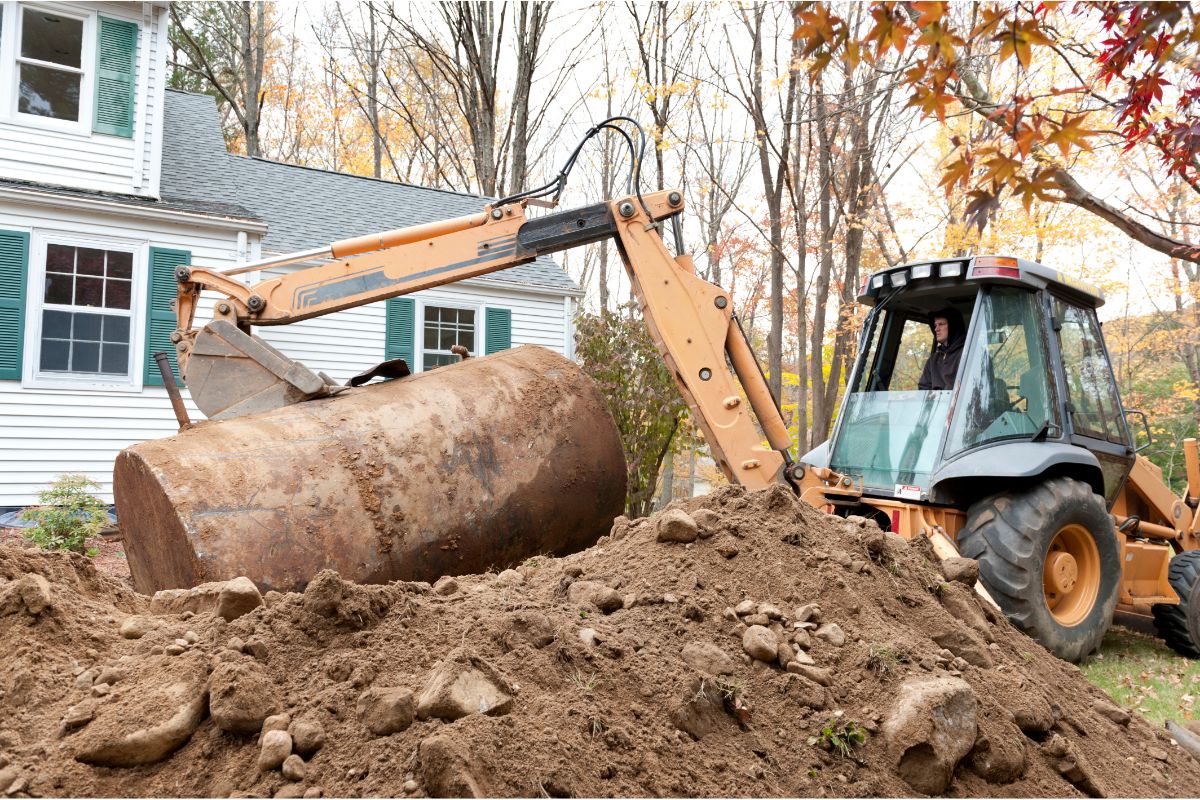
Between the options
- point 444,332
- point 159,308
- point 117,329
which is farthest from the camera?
point 444,332

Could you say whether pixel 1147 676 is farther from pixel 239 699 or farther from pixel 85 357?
pixel 85 357

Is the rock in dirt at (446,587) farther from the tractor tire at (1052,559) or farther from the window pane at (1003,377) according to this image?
the window pane at (1003,377)

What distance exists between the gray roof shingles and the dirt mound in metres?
8.66

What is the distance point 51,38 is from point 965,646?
1186cm

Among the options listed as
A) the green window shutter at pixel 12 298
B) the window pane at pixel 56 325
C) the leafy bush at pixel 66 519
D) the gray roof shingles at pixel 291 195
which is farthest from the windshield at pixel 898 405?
the green window shutter at pixel 12 298

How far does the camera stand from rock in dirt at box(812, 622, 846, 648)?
293cm

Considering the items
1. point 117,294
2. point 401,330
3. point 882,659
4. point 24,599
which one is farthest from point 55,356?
point 882,659

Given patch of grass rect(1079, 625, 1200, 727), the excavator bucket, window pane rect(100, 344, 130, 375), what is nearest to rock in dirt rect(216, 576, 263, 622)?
the excavator bucket

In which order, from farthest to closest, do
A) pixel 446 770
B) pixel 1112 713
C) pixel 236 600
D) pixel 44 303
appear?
1. pixel 44 303
2. pixel 1112 713
3. pixel 236 600
4. pixel 446 770

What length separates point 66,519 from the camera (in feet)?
24.9

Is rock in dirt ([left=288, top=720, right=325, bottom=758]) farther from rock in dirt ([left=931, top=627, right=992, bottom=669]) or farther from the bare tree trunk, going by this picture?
the bare tree trunk

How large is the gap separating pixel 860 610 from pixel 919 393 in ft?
9.68

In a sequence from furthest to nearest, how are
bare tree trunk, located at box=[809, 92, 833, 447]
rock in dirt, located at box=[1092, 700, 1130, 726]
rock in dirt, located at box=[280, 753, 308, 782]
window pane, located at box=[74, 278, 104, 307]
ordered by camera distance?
bare tree trunk, located at box=[809, 92, 833, 447]
window pane, located at box=[74, 278, 104, 307]
rock in dirt, located at box=[1092, 700, 1130, 726]
rock in dirt, located at box=[280, 753, 308, 782]

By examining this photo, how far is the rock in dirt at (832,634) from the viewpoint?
2.93m
